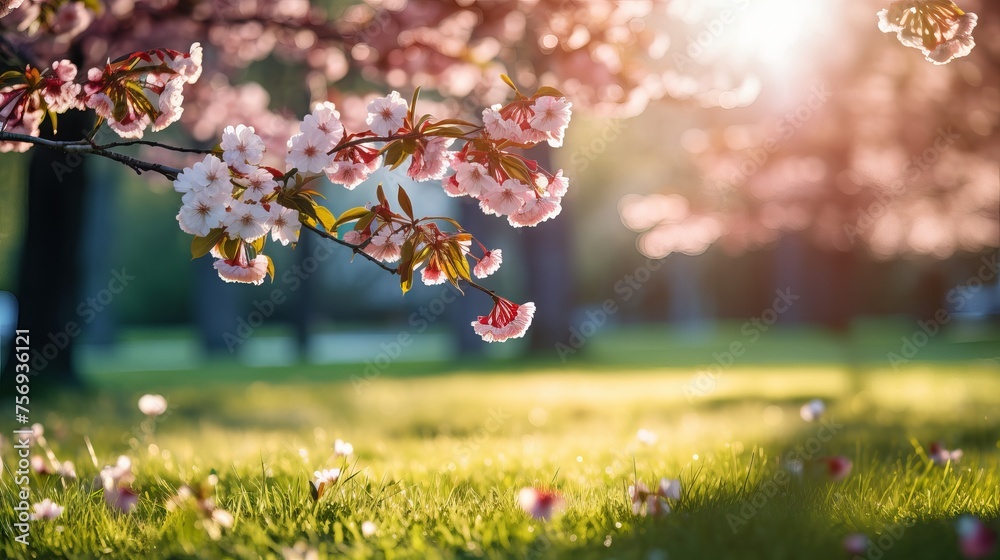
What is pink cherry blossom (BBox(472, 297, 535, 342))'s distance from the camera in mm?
2854

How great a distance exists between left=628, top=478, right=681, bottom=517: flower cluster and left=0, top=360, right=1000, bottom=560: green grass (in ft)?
0.15

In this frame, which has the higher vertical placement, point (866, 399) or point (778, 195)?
point (778, 195)

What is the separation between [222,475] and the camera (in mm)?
4102

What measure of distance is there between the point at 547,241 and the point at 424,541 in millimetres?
15599

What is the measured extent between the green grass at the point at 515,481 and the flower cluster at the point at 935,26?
5.26ft

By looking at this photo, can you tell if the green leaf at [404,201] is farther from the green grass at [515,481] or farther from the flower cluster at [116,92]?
the green grass at [515,481]

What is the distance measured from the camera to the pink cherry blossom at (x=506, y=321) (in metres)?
2.85

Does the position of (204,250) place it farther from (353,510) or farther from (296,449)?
(296,449)

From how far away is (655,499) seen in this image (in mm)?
3105

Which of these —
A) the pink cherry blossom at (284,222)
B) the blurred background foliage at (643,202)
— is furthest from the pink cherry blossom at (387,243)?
the blurred background foliage at (643,202)

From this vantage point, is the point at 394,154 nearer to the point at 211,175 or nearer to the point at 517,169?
the point at 517,169

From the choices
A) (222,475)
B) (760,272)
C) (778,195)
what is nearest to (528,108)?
(222,475)

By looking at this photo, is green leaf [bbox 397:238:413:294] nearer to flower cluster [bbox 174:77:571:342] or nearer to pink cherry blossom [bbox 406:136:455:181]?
flower cluster [bbox 174:77:571:342]

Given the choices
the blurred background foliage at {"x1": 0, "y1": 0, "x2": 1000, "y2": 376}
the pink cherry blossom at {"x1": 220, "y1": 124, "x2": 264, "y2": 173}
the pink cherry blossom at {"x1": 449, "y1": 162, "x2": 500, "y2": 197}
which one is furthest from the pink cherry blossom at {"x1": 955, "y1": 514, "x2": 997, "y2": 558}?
the blurred background foliage at {"x1": 0, "y1": 0, "x2": 1000, "y2": 376}
